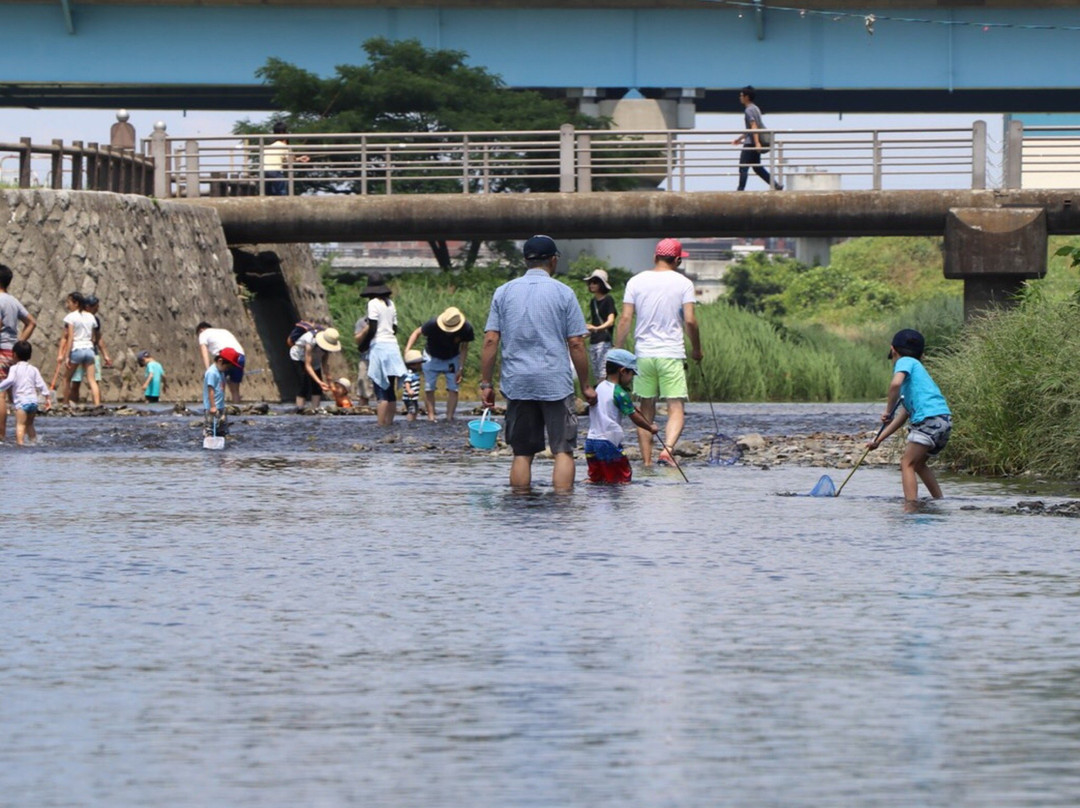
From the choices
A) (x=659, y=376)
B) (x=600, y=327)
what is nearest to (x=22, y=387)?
(x=659, y=376)

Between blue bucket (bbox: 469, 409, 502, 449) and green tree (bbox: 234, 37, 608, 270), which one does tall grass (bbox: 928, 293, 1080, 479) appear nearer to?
blue bucket (bbox: 469, 409, 502, 449)

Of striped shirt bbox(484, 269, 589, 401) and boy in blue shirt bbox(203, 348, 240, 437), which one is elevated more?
striped shirt bbox(484, 269, 589, 401)

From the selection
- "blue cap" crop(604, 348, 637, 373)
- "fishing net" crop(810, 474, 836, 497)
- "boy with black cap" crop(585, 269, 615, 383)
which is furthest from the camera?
"boy with black cap" crop(585, 269, 615, 383)

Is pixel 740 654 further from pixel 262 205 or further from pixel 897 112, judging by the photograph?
pixel 897 112

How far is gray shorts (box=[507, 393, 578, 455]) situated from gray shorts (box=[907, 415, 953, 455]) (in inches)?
84.8

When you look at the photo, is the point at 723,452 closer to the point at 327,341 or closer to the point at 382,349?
the point at 382,349

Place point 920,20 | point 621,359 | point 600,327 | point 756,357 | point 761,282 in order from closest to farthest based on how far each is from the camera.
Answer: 1. point 621,359
2. point 600,327
3. point 756,357
4. point 920,20
5. point 761,282

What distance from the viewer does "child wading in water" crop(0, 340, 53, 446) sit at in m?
19.9

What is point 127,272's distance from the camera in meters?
31.7

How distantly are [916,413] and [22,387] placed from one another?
31.0 feet

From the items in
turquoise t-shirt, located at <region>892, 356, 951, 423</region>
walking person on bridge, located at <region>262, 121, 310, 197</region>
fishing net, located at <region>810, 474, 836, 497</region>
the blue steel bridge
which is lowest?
fishing net, located at <region>810, 474, 836, 497</region>

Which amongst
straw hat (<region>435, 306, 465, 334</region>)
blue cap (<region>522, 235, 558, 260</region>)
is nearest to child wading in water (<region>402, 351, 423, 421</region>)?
straw hat (<region>435, 306, 465, 334</region>)

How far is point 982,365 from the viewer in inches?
693

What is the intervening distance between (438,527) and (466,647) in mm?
4323
